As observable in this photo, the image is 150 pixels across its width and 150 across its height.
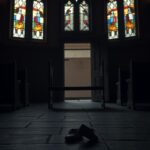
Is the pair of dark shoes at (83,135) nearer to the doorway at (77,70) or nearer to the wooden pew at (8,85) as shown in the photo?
the wooden pew at (8,85)

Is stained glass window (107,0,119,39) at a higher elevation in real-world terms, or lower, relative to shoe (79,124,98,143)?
higher

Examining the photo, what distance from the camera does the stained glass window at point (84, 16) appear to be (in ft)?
31.6

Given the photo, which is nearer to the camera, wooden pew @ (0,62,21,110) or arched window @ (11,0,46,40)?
wooden pew @ (0,62,21,110)

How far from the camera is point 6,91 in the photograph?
5230 mm

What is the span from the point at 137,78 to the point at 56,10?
5.19 m

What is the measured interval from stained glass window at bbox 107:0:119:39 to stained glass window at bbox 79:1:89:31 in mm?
810

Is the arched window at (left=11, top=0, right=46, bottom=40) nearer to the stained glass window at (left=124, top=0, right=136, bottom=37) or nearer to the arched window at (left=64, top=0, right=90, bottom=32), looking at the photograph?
the arched window at (left=64, top=0, right=90, bottom=32)

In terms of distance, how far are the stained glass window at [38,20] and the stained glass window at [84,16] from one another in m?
1.50

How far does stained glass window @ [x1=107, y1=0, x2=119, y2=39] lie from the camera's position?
938 cm

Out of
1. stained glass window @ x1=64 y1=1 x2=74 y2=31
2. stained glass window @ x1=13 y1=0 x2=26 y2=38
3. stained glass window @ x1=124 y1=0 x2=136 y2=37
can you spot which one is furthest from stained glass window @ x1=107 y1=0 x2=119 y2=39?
stained glass window @ x1=13 y1=0 x2=26 y2=38

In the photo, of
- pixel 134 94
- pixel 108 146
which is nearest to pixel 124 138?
pixel 108 146

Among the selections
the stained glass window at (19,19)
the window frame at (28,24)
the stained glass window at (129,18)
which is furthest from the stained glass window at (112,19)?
the stained glass window at (19,19)

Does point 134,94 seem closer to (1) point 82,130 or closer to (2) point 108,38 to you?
(1) point 82,130

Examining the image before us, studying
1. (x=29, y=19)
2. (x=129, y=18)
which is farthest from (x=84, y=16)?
(x=29, y=19)
